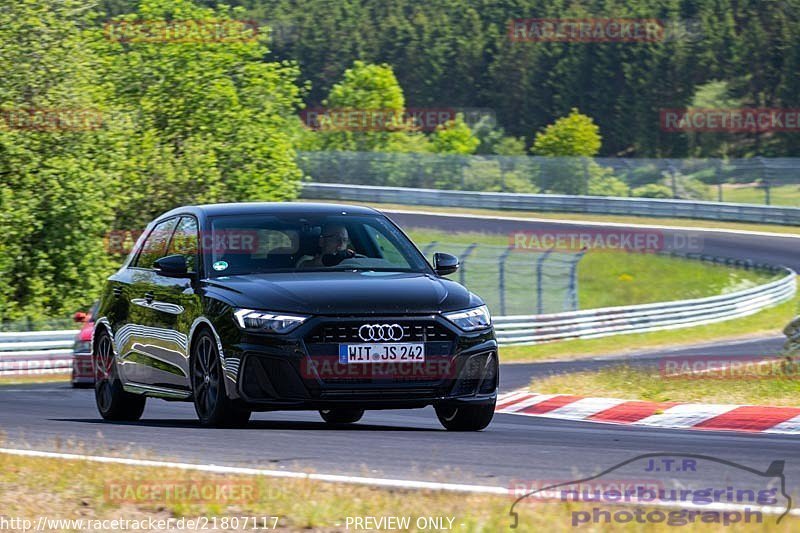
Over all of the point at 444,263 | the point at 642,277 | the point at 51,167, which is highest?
the point at 444,263

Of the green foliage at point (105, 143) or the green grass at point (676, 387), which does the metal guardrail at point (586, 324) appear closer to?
the green foliage at point (105, 143)

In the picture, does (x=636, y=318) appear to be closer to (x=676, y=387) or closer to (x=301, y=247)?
(x=676, y=387)

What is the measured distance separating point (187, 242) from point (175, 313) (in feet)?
1.93

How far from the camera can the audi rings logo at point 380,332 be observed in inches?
354

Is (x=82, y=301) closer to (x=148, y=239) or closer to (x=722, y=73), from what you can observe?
(x=148, y=239)

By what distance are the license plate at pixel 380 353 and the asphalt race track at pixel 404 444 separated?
51cm

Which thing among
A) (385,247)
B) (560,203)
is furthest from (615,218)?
(385,247)

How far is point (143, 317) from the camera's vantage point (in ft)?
35.3

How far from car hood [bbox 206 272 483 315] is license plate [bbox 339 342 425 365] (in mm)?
207

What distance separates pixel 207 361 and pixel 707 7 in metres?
104

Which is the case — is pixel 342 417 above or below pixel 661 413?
above

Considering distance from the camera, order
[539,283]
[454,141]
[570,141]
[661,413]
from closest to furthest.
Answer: [661,413] → [539,283] → [570,141] → [454,141]

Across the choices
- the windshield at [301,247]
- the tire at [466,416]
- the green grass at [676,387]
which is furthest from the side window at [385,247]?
the green grass at [676,387]

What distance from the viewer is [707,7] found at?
108750mm
